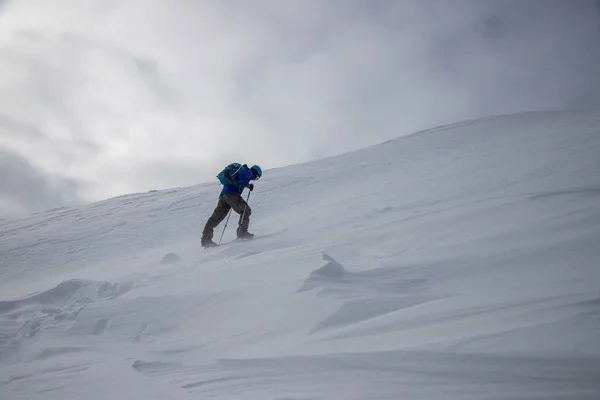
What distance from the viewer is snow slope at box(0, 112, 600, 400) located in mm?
1978

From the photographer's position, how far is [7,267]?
332 inches

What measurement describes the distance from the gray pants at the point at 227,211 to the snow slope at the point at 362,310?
1.45 ft

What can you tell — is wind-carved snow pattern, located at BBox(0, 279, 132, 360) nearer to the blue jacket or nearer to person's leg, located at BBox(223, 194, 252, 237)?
person's leg, located at BBox(223, 194, 252, 237)

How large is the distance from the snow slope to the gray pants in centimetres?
→ 44

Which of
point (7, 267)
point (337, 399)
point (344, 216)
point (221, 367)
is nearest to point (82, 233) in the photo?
point (7, 267)

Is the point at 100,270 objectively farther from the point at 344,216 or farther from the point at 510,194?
the point at 510,194

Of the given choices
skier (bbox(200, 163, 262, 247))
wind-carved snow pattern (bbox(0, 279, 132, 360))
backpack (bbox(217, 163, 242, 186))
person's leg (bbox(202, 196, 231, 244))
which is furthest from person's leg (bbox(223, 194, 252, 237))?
wind-carved snow pattern (bbox(0, 279, 132, 360))

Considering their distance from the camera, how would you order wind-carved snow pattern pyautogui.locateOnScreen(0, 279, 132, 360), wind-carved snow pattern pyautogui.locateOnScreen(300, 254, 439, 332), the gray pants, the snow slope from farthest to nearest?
the gray pants
wind-carved snow pattern pyautogui.locateOnScreen(0, 279, 132, 360)
wind-carved snow pattern pyautogui.locateOnScreen(300, 254, 439, 332)
the snow slope

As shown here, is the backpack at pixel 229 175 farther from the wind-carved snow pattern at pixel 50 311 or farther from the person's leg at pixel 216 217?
the wind-carved snow pattern at pixel 50 311

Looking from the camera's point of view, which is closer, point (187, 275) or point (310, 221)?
point (187, 275)

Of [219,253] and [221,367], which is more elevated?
[219,253]

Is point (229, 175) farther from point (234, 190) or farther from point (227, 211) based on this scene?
point (227, 211)

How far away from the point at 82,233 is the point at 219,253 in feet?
22.6

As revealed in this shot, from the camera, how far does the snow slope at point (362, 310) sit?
1.98 meters
